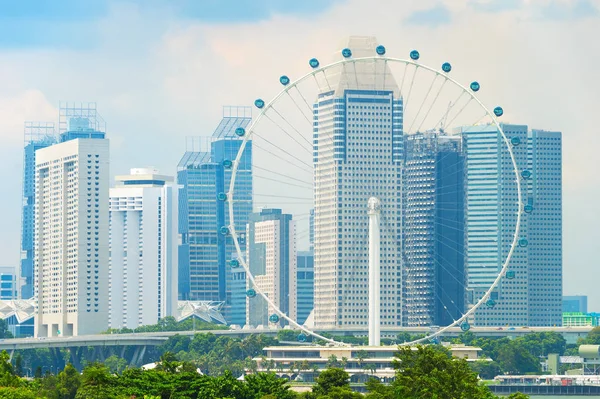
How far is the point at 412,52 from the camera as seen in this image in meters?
105

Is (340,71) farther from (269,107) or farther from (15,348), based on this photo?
(269,107)

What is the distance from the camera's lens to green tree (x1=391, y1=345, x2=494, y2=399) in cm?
6894

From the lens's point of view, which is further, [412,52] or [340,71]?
[340,71]

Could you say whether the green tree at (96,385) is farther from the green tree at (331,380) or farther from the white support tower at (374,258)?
the white support tower at (374,258)

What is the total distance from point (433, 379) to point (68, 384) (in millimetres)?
26687

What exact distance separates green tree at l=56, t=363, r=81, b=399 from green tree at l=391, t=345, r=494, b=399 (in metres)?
20.9

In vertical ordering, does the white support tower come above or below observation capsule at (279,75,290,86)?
below

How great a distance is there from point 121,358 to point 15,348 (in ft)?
40.5

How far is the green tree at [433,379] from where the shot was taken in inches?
2714

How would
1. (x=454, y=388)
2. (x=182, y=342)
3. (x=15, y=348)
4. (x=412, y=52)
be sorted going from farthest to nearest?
(x=182, y=342) → (x=15, y=348) → (x=412, y=52) → (x=454, y=388)

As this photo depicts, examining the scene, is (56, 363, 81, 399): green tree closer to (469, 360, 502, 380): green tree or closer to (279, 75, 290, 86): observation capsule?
(279, 75, 290, 86): observation capsule

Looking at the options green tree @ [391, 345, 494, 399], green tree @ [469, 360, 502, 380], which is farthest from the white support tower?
green tree @ [391, 345, 494, 399]

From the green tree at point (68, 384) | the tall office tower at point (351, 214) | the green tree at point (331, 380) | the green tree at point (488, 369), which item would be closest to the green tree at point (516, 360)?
the green tree at point (488, 369)

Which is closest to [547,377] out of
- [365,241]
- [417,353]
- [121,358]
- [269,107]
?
[365,241]
